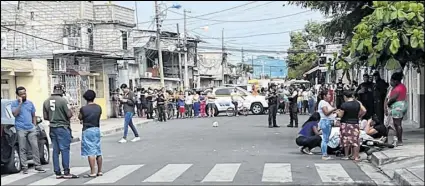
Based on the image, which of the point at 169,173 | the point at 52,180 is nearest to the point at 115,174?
the point at 169,173

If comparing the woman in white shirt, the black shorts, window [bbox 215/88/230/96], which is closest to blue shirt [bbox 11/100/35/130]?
the woman in white shirt

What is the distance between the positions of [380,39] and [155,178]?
6091mm

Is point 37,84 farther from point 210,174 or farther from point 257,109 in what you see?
point 210,174

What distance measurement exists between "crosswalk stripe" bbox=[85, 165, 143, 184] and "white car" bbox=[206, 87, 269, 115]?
24.3m

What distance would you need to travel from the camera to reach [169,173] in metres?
12.2

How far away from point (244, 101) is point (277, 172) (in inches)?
1022

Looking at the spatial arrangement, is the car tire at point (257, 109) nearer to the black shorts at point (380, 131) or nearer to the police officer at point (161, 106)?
the police officer at point (161, 106)

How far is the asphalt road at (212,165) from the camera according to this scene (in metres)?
11.3

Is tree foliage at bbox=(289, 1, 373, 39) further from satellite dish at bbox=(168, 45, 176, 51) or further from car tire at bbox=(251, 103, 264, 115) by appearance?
satellite dish at bbox=(168, 45, 176, 51)

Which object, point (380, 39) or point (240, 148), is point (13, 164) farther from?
point (380, 39)

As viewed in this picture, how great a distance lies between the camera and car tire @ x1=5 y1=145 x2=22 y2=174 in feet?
41.4

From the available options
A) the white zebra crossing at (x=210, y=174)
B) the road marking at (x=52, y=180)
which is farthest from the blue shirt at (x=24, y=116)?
the road marking at (x=52, y=180)

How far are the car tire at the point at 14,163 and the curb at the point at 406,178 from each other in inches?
286

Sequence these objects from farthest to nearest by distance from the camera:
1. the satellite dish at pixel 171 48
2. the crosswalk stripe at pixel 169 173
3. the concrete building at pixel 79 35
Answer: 1. the satellite dish at pixel 171 48
2. the concrete building at pixel 79 35
3. the crosswalk stripe at pixel 169 173
